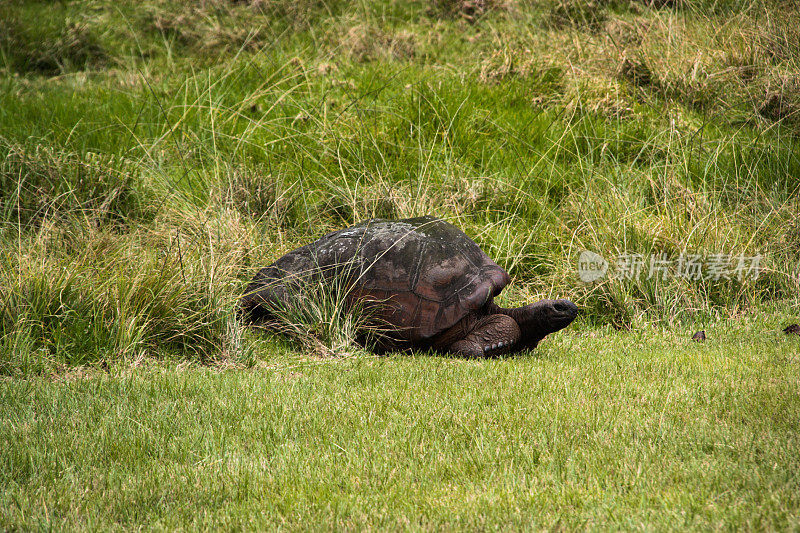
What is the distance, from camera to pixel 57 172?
6691mm

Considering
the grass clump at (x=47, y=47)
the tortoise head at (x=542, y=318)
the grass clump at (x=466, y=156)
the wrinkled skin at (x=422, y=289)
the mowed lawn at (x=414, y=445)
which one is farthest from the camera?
the grass clump at (x=47, y=47)

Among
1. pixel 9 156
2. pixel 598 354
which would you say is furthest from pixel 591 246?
pixel 9 156

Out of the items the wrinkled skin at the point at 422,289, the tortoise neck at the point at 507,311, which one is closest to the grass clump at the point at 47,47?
the wrinkled skin at the point at 422,289

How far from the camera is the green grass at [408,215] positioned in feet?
8.84

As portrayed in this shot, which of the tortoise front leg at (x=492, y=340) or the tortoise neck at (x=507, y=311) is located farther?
the tortoise neck at (x=507, y=311)

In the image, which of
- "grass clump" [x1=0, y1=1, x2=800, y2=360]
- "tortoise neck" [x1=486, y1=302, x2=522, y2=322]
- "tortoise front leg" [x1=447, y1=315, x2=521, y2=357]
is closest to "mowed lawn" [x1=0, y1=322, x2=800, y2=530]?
"tortoise front leg" [x1=447, y1=315, x2=521, y2=357]

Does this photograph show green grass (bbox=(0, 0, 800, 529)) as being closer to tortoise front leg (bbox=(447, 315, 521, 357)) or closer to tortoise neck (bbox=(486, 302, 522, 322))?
tortoise front leg (bbox=(447, 315, 521, 357))

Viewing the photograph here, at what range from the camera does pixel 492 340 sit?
4773 millimetres

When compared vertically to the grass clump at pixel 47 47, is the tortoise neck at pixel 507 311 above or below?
below

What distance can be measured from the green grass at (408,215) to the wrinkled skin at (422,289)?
264mm

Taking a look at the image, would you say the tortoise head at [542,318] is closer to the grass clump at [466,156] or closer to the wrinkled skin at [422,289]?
the wrinkled skin at [422,289]

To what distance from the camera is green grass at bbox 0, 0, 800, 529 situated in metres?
2.69

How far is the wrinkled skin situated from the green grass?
0.26 m

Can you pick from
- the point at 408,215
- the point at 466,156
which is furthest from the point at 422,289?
the point at 466,156
